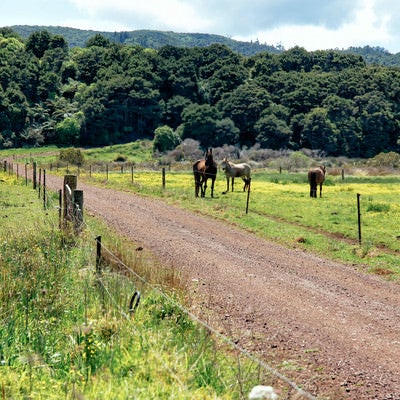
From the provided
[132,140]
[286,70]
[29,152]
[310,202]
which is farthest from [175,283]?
[286,70]

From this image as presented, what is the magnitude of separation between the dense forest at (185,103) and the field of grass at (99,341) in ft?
291

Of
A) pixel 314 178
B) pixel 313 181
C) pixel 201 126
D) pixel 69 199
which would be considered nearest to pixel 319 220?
pixel 314 178

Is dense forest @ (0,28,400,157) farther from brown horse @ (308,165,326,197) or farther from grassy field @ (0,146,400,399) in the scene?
grassy field @ (0,146,400,399)

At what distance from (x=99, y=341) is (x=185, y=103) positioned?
115 meters

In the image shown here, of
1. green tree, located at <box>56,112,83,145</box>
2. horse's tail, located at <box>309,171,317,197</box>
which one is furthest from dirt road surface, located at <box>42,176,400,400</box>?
green tree, located at <box>56,112,83,145</box>

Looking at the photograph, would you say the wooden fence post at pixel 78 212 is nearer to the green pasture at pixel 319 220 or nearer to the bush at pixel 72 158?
the green pasture at pixel 319 220

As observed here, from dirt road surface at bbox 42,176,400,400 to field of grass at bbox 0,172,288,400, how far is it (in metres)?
0.90

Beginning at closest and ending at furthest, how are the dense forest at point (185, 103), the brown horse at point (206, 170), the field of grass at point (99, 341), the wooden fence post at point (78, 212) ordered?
the field of grass at point (99, 341), the wooden fence post at point (78, 212), the brown horse at point (206, 170), the dense forest at point (185, 103)

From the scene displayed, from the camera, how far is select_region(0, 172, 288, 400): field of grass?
5254 mm

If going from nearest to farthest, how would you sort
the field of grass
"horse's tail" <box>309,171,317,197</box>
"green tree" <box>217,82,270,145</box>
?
the field of grass < "horse's tail" <box>309,171,317,197</box> < "green tree" <box>217,82,270,145</box>

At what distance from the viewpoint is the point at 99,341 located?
6.18 meters

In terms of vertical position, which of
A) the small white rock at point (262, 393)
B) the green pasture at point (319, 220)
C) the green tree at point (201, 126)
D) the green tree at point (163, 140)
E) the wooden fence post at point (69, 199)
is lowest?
the green pasture at point (319, 220)

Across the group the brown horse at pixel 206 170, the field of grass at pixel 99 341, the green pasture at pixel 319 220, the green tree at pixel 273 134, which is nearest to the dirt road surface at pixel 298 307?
the field of grass at pixel 99 341

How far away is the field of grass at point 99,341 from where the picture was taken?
5254 millimetres
